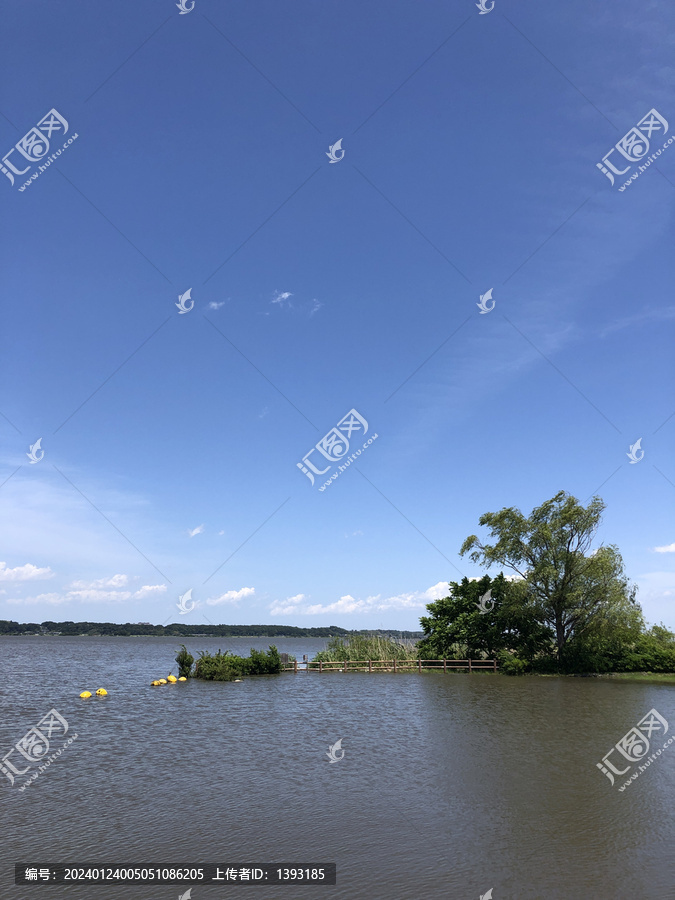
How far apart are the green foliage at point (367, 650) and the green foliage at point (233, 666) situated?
396cm

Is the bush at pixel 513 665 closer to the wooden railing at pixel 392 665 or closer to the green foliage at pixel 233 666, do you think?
the wooden railing at pixel 392 665

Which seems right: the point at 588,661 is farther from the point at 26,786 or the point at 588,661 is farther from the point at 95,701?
the point at 26,786

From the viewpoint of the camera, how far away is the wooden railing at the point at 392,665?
44.8 meters

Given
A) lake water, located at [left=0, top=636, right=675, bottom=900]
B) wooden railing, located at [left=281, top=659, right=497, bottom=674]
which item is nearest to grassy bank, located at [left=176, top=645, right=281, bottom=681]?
wooden railing, located at [left=281, top=659, right=497, bottom=674]

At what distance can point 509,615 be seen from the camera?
145 ft

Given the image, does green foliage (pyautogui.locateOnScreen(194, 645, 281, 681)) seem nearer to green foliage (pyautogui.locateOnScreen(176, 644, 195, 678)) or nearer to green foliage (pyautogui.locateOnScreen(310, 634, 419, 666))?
green foliage (pyautogui.locateOnScreen(176, 644, 195, 678))

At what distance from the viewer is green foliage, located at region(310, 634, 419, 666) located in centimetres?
4788

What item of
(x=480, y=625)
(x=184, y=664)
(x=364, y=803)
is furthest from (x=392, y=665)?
(x=364, y=803)

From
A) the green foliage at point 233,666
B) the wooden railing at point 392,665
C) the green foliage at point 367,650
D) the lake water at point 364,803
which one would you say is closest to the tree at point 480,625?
the wooden railing at point 392,665

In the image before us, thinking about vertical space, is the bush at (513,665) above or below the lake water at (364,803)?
below

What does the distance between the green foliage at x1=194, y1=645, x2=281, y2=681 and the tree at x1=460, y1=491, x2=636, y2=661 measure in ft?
59.3

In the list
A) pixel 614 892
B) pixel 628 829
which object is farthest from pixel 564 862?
pixel 628 829

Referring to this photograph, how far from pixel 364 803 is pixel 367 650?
36.4 m

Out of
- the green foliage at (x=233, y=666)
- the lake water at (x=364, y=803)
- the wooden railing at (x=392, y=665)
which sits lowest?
the wooden railing at (x=392, y=665)
